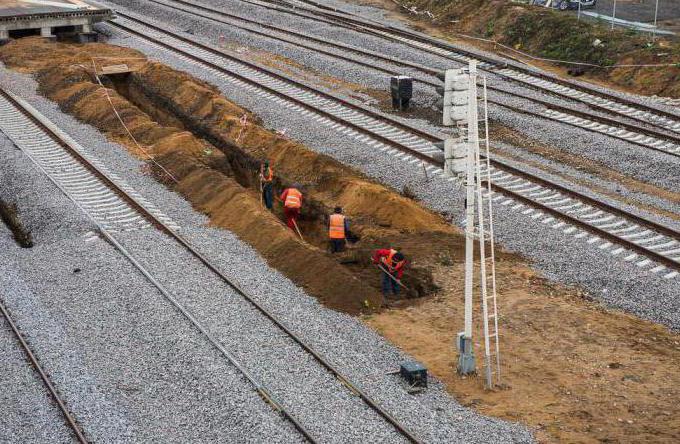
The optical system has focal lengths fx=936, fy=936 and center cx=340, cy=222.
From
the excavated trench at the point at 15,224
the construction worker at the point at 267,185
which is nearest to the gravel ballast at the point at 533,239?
the construction worker at the point at 267,185

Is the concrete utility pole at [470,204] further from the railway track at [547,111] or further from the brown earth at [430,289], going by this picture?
the railway track at [547,111]

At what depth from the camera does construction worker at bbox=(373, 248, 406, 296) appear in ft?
61.8

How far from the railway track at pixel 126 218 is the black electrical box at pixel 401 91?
10.4 m

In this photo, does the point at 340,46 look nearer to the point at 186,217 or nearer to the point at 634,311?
the point at 186,217

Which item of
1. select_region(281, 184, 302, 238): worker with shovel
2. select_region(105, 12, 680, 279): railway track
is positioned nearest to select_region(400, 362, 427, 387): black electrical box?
select_region(105, 12, 680, 279): railway track

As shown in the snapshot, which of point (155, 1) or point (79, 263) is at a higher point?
point (155, 1)

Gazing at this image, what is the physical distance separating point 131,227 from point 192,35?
2482 cm

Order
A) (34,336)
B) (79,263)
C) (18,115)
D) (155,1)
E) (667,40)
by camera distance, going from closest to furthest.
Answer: (34,336), (79,263), (18,115), (667,40), (155,1)

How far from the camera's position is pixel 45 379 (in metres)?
15.2

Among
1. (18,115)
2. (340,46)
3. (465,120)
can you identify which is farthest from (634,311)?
(340,46)

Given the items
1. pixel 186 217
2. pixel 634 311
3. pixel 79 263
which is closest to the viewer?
pixel 634 311

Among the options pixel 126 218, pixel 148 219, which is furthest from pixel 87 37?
pixel 148 219

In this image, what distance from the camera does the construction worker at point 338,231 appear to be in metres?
21.0

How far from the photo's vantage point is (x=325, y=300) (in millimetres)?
18469
